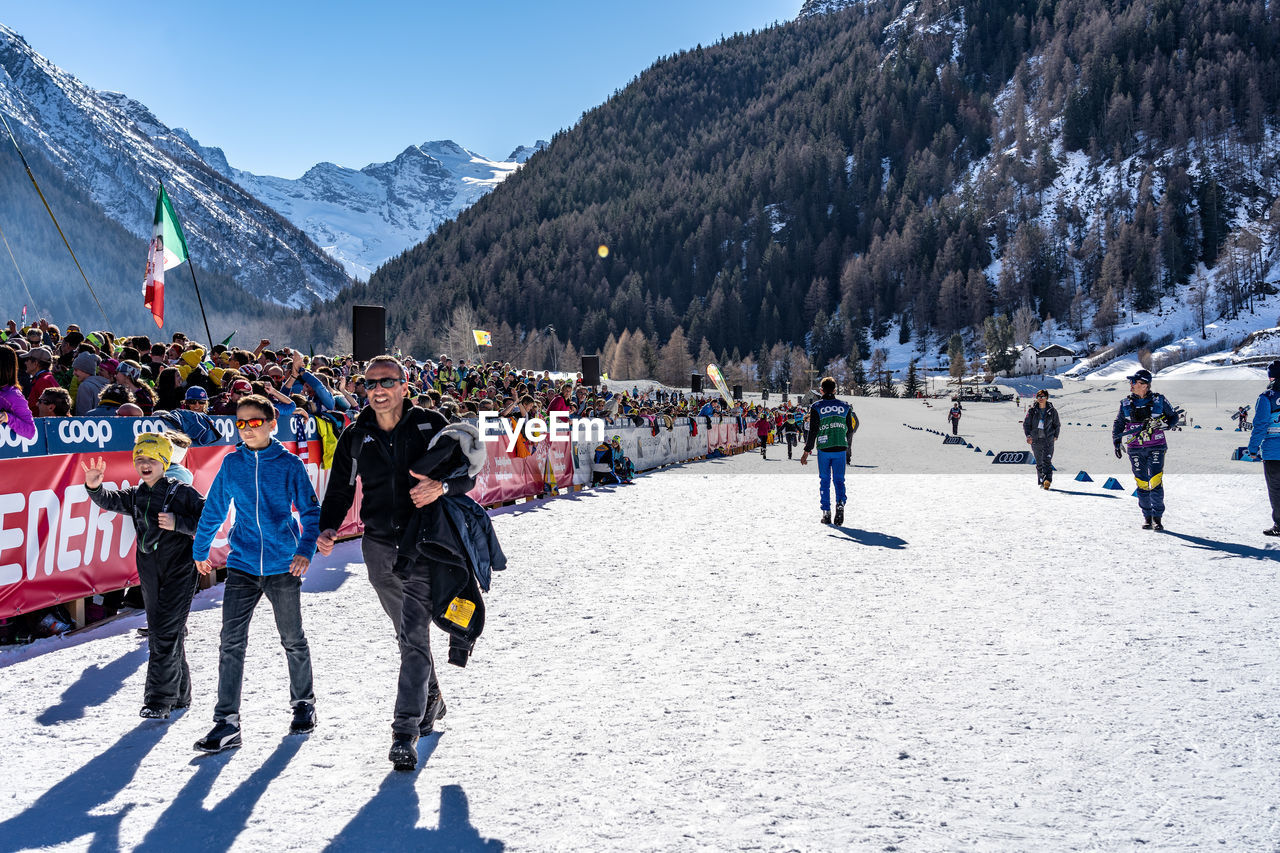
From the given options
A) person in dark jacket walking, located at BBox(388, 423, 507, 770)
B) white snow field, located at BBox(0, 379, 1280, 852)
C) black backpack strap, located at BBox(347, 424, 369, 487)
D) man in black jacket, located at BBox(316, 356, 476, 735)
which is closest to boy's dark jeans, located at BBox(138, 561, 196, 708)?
white snow field, located at BBox(0, 379, 1280, 852)

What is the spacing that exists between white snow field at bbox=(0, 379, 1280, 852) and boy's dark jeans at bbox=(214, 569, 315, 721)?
25 centimetres

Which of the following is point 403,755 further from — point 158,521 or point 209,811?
point 158,521

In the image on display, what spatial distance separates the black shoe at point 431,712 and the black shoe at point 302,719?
57cm

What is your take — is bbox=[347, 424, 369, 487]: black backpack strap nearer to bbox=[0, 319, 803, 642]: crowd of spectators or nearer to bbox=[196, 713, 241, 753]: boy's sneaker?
bbox=[0, 319, 803, 642]: crowd of spectators

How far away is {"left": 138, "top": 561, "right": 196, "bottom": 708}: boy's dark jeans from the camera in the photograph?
4.28 meters

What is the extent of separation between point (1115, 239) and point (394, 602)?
642 ft

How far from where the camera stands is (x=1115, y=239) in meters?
166

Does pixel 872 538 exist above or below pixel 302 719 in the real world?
below

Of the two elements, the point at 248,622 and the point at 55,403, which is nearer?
the point at 248,622

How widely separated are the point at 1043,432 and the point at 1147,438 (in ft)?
17.5

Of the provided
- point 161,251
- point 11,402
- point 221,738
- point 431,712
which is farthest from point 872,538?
point 161,251

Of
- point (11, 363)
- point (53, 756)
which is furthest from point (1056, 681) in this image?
point (11, 363)

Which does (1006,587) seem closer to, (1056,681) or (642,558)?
(1056,681)

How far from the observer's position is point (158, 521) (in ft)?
13.9
